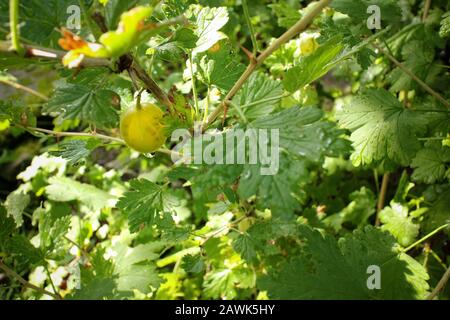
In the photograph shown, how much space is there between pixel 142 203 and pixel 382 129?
713 millimetres

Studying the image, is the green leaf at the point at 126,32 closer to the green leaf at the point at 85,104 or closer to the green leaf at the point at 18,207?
the green leaf at the point at 85,104

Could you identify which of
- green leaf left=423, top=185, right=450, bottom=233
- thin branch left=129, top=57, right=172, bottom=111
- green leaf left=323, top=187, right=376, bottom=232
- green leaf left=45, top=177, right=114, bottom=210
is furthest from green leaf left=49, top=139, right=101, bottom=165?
green leaf left=423, top=185, right=450, bottom=233

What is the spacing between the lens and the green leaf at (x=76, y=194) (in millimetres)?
1778

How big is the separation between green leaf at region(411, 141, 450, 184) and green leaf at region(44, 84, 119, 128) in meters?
1.00

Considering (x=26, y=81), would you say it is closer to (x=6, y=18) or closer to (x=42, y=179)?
(x=42, y=179)

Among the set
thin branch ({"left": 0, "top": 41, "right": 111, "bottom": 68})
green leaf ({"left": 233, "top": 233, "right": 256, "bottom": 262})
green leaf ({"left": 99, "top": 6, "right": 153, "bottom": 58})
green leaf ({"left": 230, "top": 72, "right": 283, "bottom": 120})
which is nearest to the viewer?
green leaf ({"left": 99, "top": 6, "right": 153, "bottom": 58})

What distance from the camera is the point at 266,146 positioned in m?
0.66

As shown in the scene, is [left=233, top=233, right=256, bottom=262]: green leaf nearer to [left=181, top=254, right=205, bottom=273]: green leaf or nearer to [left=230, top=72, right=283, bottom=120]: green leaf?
[left=181, top=254, right=205, bottom=273]: green leaf

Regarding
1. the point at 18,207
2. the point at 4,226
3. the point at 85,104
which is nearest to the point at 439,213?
the point at 85,104

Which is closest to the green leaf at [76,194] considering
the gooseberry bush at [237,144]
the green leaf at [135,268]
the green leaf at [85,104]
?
the gooseberry bush at [237,144]

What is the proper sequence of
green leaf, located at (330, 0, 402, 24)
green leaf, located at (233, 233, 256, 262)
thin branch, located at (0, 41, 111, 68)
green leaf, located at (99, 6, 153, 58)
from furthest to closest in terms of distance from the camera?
green leaf, located at (330, 0, 402, 24)
green leaf, located at (233, 233, 256, 262)
thin branch, located at (0, 41, 111, 68)
green leaf, located at (99, 6, 153, 58)

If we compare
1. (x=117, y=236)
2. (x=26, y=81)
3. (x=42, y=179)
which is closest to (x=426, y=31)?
(x=117, y=236)

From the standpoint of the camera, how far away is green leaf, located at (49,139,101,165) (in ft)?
3.05

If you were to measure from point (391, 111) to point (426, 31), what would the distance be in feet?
1.53
